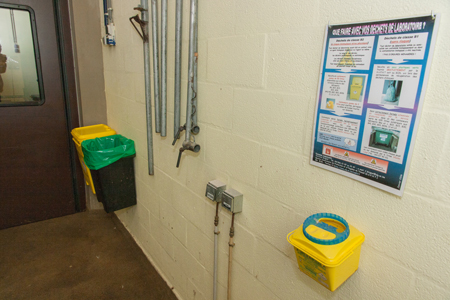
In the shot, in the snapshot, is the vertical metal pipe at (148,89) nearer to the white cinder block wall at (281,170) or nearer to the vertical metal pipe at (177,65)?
the white cinder block wall at (281,170)

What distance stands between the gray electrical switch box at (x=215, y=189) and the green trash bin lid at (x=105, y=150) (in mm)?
1063

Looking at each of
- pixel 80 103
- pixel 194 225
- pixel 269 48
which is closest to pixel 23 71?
pixel 80 103

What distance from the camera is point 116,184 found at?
91.0 inches

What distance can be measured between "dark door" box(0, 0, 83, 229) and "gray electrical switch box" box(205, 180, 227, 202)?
1.94m

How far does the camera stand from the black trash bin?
215 cm

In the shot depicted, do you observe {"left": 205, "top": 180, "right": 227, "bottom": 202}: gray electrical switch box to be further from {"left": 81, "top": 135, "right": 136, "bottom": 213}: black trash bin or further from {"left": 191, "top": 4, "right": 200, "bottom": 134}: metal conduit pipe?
{"left": 81, "top": 135, "right": 136, "bottom": 213}: black trash bin

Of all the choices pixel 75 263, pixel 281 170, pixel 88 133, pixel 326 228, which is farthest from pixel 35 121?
pixel 326 228

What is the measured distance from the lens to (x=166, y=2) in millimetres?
1594

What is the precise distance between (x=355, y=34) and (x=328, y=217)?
58cm

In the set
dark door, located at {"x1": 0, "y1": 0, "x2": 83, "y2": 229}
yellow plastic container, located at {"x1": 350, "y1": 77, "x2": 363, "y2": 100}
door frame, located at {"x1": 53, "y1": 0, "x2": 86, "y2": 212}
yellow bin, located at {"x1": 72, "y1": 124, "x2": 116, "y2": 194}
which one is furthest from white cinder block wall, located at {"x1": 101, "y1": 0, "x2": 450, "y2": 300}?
dark door, located at {"x1": 0, "y1": 0, "x2": 83, "y2": 229}

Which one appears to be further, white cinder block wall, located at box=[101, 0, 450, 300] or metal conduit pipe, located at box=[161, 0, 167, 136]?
metal conduit pipe, located at box=[161, 0, 167, 136]

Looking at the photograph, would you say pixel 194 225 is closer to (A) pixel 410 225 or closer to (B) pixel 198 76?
(B) pixel 198 76

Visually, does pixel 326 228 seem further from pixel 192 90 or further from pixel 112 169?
pixel 112 169

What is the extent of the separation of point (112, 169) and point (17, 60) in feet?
4.23
